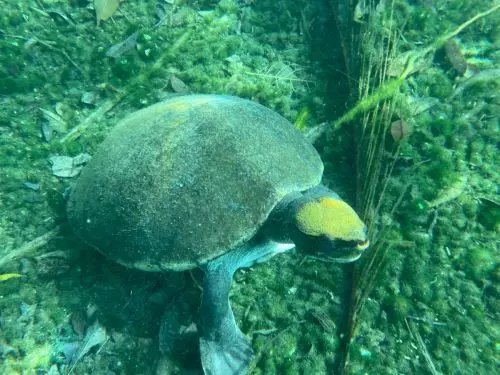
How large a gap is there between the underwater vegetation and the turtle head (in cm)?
64

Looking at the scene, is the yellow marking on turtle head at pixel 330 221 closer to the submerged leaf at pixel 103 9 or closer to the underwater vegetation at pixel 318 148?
the underwater vegetation at pixel 318 148

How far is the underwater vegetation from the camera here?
8.18ft

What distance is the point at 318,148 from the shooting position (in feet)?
11.5

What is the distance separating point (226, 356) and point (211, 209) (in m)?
1.17

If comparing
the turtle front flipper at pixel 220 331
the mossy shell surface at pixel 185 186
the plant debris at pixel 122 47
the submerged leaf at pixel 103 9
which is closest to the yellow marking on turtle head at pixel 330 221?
the mossy shell surface at pixel 185 186

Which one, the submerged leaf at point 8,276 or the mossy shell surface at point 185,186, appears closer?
the mossy shell surface at point 185,186

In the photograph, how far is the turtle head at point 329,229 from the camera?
2.08 metres

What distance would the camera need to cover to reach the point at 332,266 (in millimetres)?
2779

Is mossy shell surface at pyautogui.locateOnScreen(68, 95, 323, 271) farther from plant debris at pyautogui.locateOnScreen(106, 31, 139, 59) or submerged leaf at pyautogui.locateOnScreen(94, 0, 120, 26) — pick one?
submerged leaf at pyautogui.locateOnScreen(94, 0, 120, 26)

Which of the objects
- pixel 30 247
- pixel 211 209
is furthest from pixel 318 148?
pixel 30 247

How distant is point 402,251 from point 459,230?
0.62 meters

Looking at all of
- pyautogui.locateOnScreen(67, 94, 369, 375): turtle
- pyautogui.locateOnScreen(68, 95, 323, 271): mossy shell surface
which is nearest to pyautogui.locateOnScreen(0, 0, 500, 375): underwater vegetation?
pyautogui.locateOnScreen(67, 94, 369, 375): turtle

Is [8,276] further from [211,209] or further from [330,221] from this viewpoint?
[330,221]

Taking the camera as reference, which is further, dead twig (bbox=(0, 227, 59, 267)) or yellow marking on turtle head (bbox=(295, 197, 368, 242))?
dead twig (bbox=(0, 227, 59, 267))
